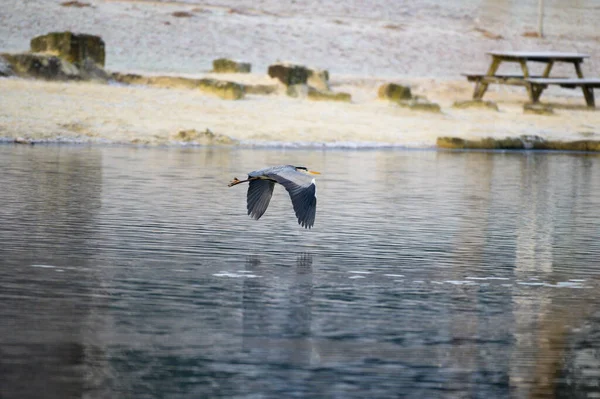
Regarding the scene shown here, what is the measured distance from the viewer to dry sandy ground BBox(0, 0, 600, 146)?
21.5m

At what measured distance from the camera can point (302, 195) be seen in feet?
26.9

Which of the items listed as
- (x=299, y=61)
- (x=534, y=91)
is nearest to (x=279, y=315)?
(x=534, y=91)

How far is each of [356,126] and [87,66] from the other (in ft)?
19.0

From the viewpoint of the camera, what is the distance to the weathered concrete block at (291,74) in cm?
2762

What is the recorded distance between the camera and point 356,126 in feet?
75.7

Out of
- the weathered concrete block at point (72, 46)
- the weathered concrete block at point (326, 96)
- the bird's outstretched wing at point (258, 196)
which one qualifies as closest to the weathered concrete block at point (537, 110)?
the weathered concrete block at point (326, 96)

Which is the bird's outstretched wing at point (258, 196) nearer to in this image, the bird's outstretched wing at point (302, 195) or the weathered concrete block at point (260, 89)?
the bird's outstretched wing at point (302, 195)

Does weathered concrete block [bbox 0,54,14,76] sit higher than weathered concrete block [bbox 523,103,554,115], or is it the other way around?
weathered concrete block [bbox 0,54,14,76]

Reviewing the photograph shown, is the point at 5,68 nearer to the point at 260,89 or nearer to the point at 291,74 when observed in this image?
the point at 260,89

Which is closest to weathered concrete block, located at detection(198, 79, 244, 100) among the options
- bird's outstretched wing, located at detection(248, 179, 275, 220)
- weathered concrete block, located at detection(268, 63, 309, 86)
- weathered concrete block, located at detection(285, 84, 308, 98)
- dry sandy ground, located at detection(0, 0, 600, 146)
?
dry sandy ground, located at detection(0, 0, 600, 146)

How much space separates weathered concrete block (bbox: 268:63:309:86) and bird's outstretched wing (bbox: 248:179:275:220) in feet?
60.0


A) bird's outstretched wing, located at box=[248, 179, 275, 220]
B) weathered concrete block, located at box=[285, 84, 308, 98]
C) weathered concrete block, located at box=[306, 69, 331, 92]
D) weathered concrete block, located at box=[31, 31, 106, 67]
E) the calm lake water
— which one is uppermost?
weathered concrete block, located at box=[31, 31, 106, 67]

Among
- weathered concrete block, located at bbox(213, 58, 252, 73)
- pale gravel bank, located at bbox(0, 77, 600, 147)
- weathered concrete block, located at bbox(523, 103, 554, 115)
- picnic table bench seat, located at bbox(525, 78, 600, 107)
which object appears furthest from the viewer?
weathered concrete block, located at bbox(213, 58, 252, 73)

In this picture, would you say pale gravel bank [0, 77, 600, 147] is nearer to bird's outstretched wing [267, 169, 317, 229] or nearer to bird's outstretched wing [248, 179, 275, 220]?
bird's outstretched wing [248, 179, 275, 220]
